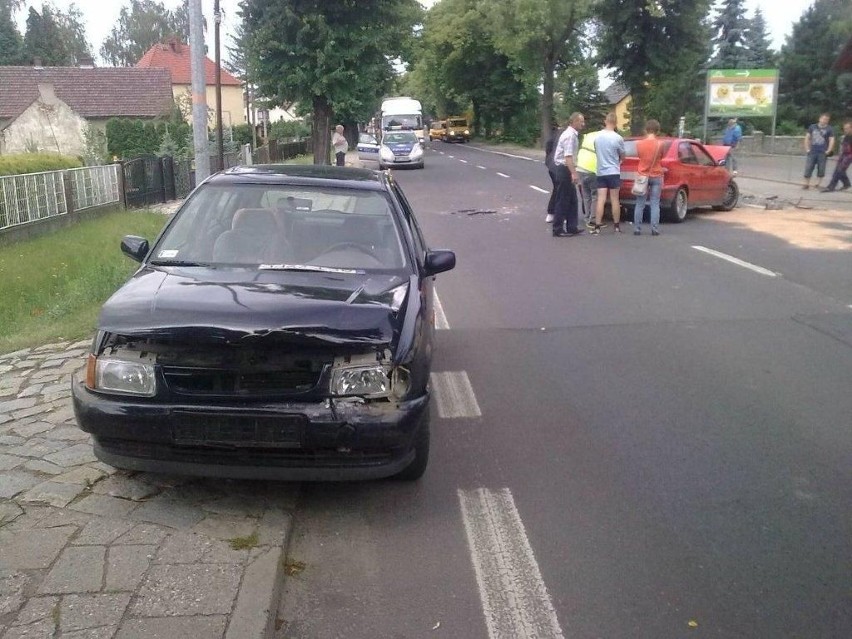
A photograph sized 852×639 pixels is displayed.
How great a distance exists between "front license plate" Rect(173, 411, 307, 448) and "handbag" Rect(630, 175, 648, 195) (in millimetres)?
11240

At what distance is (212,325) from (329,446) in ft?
2.48

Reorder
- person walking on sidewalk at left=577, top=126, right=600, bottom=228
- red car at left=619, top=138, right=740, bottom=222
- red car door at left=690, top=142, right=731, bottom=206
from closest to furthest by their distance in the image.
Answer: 1. person walking on sidewalk at left=577, top=126, right=600, bottom=228
2. red car at left=619, top=138, right=740, bottom=222
3. red car door at left=690, top=142, right=731, bottom=206

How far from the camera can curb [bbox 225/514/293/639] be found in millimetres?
3262

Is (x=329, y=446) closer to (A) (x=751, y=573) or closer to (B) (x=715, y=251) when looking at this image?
(A) (x=751, y=573)

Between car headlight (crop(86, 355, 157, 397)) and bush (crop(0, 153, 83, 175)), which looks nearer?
car headlight (crop(86, 355, 157, 397))

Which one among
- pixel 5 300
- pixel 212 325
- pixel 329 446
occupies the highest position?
pixel 212 325

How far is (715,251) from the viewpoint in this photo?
12.8 meters

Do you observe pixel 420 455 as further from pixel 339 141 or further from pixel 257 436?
pixel 339 141

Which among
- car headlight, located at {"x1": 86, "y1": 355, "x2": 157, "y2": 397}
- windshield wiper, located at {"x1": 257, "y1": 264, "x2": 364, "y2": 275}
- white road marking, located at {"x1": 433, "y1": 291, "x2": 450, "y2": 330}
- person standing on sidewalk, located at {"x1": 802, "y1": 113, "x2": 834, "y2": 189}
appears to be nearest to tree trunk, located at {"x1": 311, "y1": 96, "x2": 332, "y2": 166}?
person standing on sidewalk, located at {"x1": 802, "y1": 113, "x2": 834, "y2": 189}

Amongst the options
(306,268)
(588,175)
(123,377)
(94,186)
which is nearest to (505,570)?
(123,377)

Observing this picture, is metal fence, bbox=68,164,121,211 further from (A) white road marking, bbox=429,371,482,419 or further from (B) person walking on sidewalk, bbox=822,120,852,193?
(B) person walking on sidewalk, bbox=822,120,852,193

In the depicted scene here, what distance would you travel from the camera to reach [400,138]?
1441 inches

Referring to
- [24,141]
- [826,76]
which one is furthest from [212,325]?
[826,76]

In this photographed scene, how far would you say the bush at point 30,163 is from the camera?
15727 millimetres
